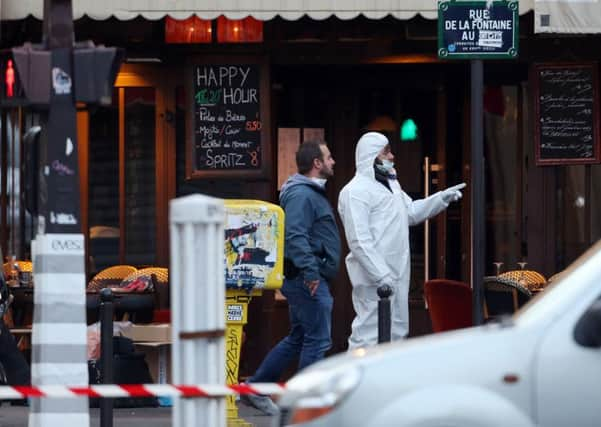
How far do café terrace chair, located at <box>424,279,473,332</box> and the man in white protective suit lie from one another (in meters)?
0.52

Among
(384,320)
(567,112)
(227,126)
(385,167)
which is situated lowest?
(384,320)

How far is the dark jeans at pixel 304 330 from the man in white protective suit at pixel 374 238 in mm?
358

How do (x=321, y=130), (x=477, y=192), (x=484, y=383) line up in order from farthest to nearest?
(x=321, y=130) < (x=477, y=192) < (x=484, y=383)

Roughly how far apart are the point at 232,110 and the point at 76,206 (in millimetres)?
4214

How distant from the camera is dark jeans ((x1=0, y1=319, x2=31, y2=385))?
11.4 m

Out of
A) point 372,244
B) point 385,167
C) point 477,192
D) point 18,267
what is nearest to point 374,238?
point 372,244

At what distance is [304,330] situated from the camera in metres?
11.1

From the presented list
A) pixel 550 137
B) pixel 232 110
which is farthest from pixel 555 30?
pixel 232 110

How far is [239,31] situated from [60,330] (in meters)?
4.83

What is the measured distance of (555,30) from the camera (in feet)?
37.2

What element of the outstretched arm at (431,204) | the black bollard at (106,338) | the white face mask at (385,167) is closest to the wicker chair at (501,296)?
the outstretched arm at (431,204)

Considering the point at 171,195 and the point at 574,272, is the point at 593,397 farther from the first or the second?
the point at 171,195

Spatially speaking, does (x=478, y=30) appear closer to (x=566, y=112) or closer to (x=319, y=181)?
(x=319, y=181)

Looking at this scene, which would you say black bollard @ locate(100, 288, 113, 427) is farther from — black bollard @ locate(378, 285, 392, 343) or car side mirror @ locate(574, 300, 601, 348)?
car side mirror @ locate(574, 300, 601, 348)
